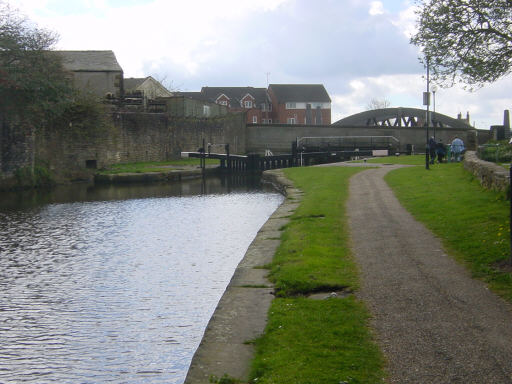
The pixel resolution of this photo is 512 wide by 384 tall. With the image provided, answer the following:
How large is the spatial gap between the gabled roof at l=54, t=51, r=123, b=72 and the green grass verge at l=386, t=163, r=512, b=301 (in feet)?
109

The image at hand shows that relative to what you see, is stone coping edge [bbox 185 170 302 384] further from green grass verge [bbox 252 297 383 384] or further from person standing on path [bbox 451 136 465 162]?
person standing on path [bbox 451 136 465 162]

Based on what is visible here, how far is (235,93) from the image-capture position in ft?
334

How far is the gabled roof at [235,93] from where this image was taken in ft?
332

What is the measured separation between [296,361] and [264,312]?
185cm

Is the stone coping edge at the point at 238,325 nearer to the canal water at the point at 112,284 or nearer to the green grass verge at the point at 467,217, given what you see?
the canal water at the point at 112,284

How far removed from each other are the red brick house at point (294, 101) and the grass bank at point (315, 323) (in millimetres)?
90633

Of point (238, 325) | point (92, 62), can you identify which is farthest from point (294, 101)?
point (238, 325)

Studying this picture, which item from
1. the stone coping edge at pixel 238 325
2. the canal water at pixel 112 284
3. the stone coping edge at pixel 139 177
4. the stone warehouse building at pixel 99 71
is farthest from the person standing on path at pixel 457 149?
the stone warehouse building at pixel 99 71

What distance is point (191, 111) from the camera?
55.1m

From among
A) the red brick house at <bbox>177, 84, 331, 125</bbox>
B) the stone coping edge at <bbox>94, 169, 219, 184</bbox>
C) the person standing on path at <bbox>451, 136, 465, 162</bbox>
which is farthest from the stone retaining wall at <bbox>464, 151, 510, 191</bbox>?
the red brick house at <bbox>177, 84, 331, 125</bbox>

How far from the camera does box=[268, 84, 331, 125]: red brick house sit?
337 feet

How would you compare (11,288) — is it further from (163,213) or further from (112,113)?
(112,113)

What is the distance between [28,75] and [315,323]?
87.0ft

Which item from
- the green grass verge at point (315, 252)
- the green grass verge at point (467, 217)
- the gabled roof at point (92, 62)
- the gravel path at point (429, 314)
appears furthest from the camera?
the gabled roof at point (92, 62)
